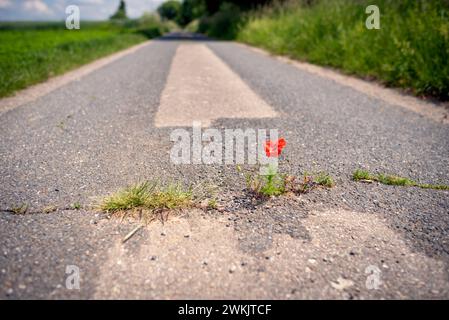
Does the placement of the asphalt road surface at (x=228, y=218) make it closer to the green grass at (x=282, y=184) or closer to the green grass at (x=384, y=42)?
the green grass at (x=282, y=184)

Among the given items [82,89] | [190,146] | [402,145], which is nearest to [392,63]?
[402,145]

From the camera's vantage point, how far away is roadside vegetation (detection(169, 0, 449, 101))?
215 inches

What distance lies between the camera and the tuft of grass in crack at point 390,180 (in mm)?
2621

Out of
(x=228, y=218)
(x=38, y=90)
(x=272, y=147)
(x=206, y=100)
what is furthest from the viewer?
(x=38, y=90)

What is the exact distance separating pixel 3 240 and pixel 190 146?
187cm

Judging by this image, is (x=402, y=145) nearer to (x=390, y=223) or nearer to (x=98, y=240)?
(x=390, y=223)

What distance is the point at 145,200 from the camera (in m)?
2.30

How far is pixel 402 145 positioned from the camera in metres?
3.46

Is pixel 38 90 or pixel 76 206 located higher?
pixel 38 90

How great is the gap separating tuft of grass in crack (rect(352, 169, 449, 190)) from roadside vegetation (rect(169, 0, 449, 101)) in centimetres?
337

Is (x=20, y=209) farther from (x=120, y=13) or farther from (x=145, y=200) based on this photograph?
(x=120, y=13)

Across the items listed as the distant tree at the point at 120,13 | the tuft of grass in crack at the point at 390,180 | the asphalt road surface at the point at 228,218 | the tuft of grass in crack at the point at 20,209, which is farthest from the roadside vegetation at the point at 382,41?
the distant tree at the point at 120,13

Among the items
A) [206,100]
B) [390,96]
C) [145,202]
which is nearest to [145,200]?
[145,202]

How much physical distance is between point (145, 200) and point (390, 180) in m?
2.04
